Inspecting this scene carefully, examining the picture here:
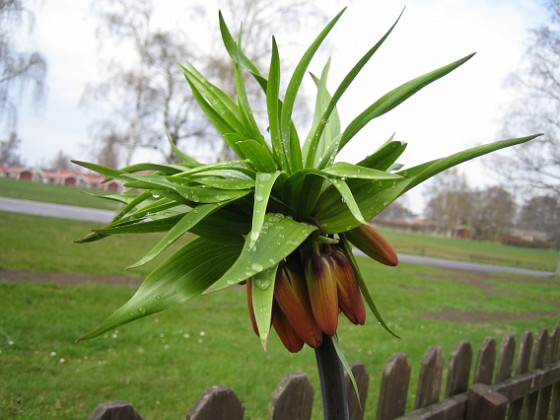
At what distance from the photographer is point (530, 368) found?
227 centimetres

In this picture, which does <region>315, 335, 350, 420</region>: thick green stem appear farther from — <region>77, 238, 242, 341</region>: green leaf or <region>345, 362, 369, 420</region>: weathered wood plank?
<region>345, 362, 369, 420</region>: weathered wood plank

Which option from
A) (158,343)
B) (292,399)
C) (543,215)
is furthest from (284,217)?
(543,215)

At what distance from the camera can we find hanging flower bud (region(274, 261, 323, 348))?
48cm

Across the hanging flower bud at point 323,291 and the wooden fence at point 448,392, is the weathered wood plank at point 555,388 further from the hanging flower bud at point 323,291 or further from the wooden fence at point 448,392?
the hanging flower bud at point 323,291

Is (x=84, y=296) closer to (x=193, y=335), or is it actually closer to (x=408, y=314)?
(x=193, y=335)

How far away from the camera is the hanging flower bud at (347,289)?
50 centimetres

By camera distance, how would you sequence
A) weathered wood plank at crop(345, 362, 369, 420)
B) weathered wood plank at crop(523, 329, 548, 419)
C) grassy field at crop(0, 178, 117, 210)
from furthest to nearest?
1. grassy field at crop(0, 178, 117, 210)
2. weathered wood plank at crop(523, 329, 548, 419)
3. weathered wood plank at crop(345, 362, 369, 420)

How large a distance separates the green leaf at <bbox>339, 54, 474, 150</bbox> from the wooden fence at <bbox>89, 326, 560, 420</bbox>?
0.43 meters

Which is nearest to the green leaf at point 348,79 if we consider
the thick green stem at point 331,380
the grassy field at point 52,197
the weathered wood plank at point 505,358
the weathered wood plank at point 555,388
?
the thick green stem at point 331,380

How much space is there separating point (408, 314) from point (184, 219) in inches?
228

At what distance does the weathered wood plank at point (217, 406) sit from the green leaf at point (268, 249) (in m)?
0.69

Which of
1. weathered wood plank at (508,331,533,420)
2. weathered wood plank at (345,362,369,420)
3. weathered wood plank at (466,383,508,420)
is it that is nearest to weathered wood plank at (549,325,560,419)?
weathered wood plank at (508,331,533,420)

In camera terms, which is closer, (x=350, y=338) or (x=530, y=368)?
(x=530, y=368)

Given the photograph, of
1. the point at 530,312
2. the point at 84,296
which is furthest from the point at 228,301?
the point at 530,312
